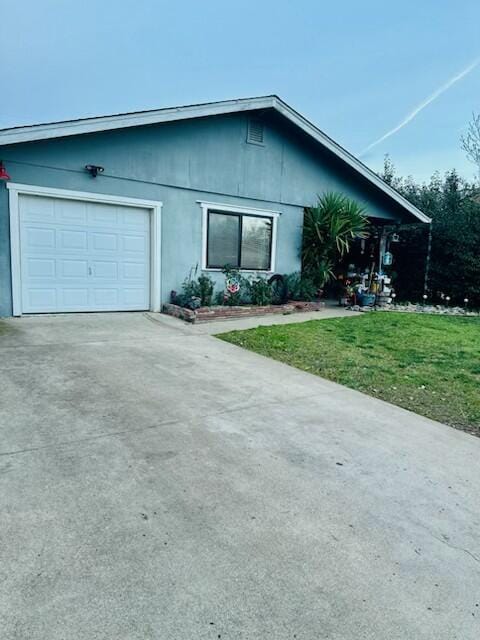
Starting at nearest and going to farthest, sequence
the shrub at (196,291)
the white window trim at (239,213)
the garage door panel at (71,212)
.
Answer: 1. the garage door panel at (71,212)
2. the shrub at (196,291)
3. the white window trim at (239,213)

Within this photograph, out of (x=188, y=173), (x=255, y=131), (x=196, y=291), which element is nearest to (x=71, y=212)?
(x=188, y=173)

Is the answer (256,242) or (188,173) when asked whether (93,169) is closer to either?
(188,173)

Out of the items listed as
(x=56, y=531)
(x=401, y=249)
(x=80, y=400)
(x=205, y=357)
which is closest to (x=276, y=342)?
(x=205, y=357)

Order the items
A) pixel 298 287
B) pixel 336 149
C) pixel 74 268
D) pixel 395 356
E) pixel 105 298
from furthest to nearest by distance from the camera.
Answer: pixel 298 287 → pixel 336 149 → pixel 105 298 → pixel 74 268 → pixel 395 356

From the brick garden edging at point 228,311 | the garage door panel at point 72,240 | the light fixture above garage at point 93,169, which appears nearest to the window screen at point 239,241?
the brick garden edging at point 228,311

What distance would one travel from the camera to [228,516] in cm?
226

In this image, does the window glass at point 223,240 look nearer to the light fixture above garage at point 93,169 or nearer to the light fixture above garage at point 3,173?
the light fixture above garage at point 93,169

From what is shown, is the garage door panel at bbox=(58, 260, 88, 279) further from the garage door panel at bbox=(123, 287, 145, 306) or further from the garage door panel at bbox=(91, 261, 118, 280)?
the garage door panel at bbox=(123, 287, 145, 306)

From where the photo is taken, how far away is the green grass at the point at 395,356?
4.43m

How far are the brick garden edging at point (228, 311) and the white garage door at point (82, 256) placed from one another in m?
0.80

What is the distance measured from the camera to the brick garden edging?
26.7 feet

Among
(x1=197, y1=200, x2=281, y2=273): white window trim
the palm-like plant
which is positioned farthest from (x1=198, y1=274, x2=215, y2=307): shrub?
the palm-like plant

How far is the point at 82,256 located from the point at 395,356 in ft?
18.6

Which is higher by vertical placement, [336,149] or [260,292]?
[336,149]
